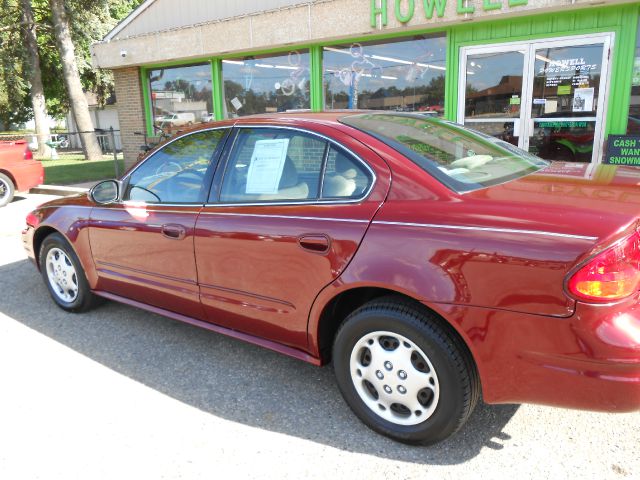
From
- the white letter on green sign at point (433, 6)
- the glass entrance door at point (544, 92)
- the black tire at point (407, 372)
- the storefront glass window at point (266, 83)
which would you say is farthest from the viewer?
the storefront glass window at point (266, 83)

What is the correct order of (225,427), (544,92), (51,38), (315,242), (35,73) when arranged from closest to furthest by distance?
(315,242)
(225,427)
(544,92)
(35,73)
(51,38)

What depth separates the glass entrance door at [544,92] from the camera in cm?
688

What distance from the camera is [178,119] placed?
12.2 m

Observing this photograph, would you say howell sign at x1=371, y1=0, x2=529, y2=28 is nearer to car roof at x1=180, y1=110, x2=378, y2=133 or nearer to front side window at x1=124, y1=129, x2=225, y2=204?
car roof at x1=180, y1=110, x2=378, y2=133

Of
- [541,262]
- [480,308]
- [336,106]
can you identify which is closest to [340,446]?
[480,308]

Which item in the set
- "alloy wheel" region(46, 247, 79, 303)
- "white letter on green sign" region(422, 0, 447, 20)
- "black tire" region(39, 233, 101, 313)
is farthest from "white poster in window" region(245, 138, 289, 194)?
"white letter on green sign" region(422, 0, 447, 20)

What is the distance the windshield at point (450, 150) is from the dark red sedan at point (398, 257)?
2 cm

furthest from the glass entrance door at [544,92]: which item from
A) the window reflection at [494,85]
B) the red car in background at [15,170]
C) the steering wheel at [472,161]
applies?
Answer: the red car in background at [15,170]

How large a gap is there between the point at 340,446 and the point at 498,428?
2.78 ft

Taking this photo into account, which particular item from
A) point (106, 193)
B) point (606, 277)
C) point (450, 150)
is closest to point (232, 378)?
point (106, 193)

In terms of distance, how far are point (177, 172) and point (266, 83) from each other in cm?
A: 725

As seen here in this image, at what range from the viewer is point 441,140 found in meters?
3.09

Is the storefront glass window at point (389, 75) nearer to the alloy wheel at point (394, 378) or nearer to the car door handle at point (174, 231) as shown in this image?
the car door handle at point (174, 231)

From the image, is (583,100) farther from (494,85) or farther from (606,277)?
(606,277)
